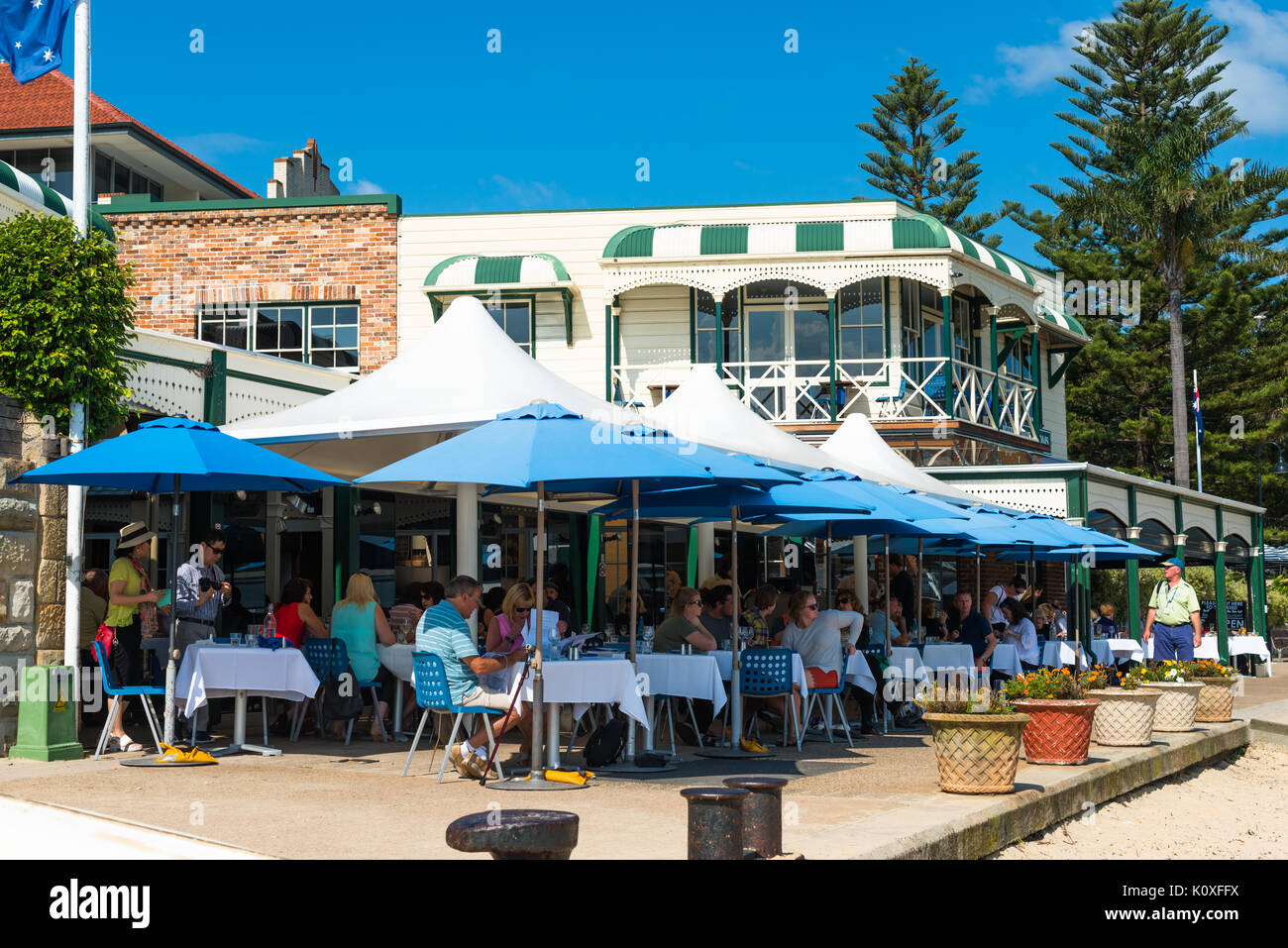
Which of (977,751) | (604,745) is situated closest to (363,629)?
(604,745)

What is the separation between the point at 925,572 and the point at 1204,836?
15178 mm

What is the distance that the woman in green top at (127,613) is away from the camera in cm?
938

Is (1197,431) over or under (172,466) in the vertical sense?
over

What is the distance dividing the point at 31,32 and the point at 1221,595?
2127 cm

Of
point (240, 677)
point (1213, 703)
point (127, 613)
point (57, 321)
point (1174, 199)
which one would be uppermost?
point (1174, 199)

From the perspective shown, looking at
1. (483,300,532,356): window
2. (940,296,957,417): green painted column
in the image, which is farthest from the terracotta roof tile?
(940,296,957,417): green painted column

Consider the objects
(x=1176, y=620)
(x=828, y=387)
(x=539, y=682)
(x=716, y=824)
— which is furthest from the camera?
(x=828, y=387)

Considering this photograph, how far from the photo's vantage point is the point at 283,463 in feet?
31.3

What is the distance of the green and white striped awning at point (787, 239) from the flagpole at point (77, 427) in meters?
11.4

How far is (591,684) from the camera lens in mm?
8719

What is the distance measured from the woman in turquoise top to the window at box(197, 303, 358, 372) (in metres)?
12.0

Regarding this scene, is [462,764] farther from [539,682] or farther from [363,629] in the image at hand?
[363,629]

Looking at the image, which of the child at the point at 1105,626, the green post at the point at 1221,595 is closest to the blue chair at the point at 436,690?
the child at the point at 1105,626
